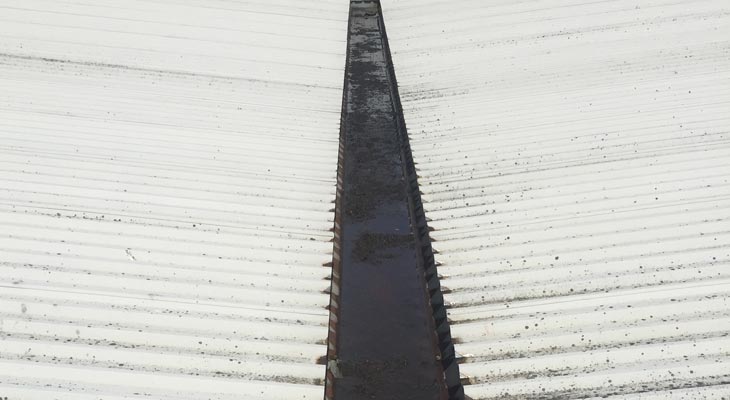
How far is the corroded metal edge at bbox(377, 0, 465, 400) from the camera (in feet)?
14.2

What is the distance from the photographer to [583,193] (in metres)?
6.38

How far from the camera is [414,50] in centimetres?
1170

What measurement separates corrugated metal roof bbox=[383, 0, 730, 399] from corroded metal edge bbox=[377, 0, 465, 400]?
78 mm

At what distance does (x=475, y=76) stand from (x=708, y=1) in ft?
15.4

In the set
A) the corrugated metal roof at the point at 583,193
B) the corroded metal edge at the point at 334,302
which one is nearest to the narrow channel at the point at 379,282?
the corroded metal edge at the point at 334,302

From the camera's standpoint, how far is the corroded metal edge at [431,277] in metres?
4.32

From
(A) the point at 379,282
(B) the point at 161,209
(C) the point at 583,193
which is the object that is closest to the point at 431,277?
(A) the point at 379,282

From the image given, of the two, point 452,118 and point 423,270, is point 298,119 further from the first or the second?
point 423,270

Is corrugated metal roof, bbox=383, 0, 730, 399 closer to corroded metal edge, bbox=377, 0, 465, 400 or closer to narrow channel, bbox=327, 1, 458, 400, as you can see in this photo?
corroded metal edge, bbox=377, 0, 465, 400

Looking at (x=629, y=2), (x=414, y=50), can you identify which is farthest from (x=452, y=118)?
(x=629, y=2)

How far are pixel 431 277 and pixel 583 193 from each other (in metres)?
1.99

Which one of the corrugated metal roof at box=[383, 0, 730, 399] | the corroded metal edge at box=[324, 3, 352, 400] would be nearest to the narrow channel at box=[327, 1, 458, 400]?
the corroded metal edge at box=[324, 3, 352, 400]

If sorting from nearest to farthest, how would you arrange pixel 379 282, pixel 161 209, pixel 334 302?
pixel 334 302
pixel 161 209
pixel 379 282

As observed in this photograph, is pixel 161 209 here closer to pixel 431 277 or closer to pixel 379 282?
pixel 379 282
